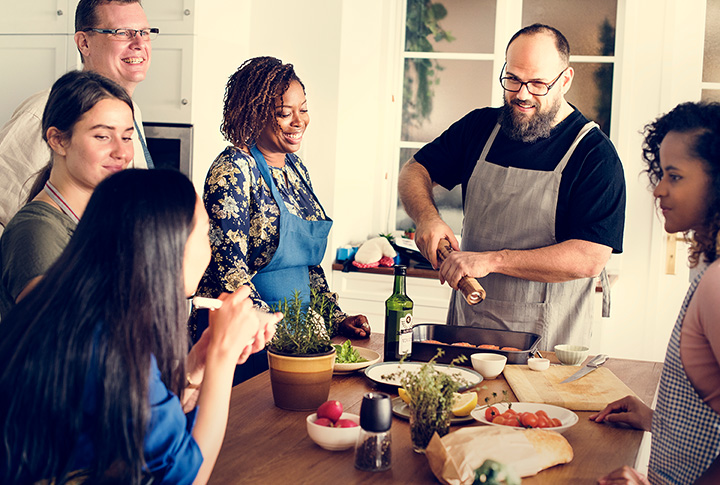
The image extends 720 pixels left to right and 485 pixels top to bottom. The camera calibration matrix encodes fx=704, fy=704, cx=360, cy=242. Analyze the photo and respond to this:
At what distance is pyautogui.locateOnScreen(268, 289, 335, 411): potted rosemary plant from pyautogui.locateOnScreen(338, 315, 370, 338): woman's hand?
63cm

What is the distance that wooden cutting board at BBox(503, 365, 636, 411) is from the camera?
1521 millimetres

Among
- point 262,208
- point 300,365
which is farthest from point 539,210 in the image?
point 300,365

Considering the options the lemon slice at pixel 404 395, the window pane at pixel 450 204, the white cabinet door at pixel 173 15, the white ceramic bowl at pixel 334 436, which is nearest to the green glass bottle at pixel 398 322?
the lemon slice at pixel 404 395

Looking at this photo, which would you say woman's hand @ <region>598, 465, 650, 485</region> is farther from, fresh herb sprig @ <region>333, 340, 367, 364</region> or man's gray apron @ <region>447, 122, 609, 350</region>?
man's gray apron @ <region>447, 122, 609, 350</region>

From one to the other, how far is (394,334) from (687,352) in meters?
0.74

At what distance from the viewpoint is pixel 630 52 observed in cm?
367

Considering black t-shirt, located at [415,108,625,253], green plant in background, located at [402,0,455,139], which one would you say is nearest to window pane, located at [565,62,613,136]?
green plant in background, located at [402,0,455,139]

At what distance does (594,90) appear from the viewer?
151 inches

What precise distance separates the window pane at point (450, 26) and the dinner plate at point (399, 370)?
8.97 feet

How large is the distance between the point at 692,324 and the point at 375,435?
0.58 metres

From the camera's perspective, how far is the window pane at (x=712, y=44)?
11.9 ft

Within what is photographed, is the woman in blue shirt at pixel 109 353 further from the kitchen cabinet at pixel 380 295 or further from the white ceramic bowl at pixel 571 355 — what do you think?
the kitchen cabinet at pixel 380 295

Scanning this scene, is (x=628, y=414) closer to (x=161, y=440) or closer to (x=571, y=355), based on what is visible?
(x=571, y=355)

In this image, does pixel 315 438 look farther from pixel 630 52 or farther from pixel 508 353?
pixel 630 52
